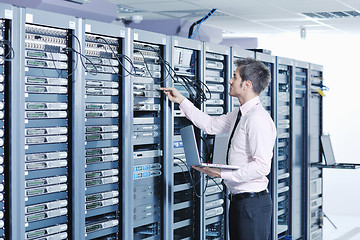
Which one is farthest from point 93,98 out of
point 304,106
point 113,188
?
point 304,106

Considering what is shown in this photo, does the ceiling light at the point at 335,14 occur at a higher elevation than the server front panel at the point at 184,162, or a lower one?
higher

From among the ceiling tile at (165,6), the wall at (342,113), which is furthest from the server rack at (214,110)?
the wall at (342,113)

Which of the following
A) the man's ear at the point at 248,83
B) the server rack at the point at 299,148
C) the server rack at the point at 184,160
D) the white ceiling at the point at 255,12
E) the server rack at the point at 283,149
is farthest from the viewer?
the white ceiling at the point at 255,12

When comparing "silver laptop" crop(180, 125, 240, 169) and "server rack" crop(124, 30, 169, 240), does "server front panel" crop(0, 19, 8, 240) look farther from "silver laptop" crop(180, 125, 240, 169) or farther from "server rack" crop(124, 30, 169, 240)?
"silver laptop" crop(180, 125, 240, 169)

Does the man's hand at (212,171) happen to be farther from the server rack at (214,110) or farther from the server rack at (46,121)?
the server rack at (46,121)

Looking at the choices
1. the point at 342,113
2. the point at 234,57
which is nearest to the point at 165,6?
the point at 234,57

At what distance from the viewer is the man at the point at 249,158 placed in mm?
2955

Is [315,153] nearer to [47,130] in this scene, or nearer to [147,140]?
[147,140]

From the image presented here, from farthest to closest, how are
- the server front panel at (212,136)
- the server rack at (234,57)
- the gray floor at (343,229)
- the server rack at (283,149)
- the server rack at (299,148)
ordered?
1. the gray floor at (343,229)
2. the server rack at (299,148)
3. the server rack at (283,149)
4. the server rack at (234,57)
5. the server front panel at (212,136)

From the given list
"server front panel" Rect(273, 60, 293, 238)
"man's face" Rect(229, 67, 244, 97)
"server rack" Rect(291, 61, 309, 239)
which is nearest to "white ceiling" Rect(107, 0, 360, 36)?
"server rack" Rect(291, 61, 309, 239)

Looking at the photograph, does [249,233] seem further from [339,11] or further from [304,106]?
[339,11]

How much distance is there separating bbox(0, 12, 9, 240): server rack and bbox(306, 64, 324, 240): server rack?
3.59m

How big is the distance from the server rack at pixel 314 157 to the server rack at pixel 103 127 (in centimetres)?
283

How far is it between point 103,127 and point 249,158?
820mm
